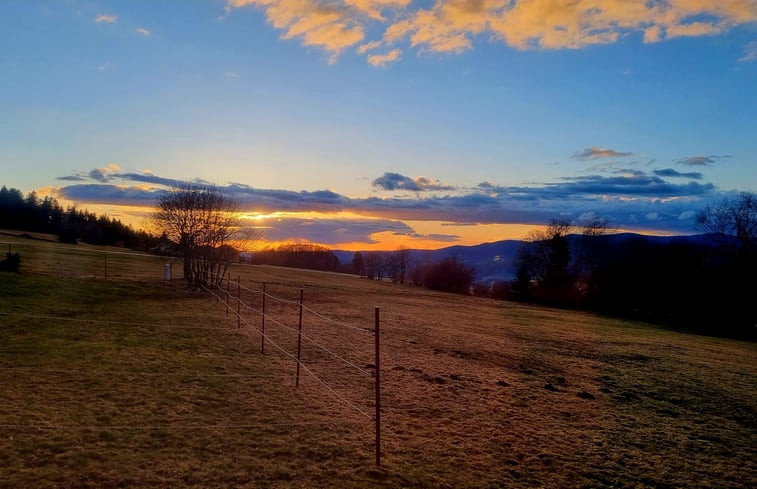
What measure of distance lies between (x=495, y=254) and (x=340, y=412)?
185154mm

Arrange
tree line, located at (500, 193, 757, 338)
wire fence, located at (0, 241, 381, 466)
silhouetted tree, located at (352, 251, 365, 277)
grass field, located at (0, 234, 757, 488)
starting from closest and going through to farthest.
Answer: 1. grass field, located at (0, 234, 757, 488)
2. wire fence, located at (0, 241, 381, 466)
3. tree line, located at (500, 193, 757, 338)
4. silhouetted tree, located at (352, 251, 365, 277)

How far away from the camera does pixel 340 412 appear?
8.46m

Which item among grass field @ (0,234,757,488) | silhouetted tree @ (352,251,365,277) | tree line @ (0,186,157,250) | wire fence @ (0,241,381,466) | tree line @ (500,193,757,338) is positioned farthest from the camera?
silhouetted tree @ (352,251,365,277)

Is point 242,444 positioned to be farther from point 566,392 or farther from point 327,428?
point 566,392

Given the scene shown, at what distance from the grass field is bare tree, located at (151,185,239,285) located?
44.3 ft

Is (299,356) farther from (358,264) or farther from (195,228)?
(358,264)

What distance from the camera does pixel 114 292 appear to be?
82.5ft

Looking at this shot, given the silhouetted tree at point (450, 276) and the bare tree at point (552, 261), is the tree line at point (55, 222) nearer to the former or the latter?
the silhouetted tree at point (450, 276)

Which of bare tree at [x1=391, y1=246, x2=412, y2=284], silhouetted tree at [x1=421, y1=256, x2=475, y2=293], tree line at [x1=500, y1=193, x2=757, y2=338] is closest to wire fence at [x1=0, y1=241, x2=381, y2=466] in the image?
tree line at [x1=500, y1=193, x2=757, y2=338]

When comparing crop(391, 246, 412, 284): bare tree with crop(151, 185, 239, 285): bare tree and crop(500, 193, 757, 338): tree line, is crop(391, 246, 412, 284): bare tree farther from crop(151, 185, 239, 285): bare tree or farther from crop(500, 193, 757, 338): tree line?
crop(151, 185, 239, 285): bare tree

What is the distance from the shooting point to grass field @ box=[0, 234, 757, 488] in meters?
6.06

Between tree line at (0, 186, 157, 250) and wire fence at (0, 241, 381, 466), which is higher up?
tree line at (0, 186, 157, 250)

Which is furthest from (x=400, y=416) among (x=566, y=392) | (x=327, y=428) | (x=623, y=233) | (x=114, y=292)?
(x=623, y=233)

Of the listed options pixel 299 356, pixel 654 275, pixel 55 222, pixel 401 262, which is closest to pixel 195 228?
pixel 299 356
